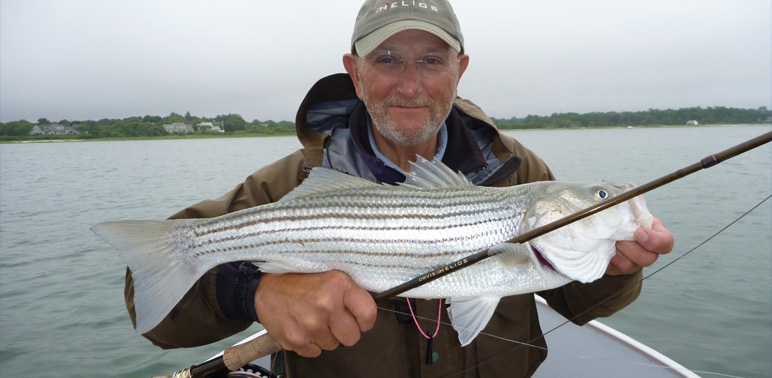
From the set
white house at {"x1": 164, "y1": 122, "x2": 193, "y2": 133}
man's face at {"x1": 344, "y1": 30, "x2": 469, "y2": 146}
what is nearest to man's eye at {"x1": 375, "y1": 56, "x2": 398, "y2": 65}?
man's face at {"x1": 344, "y1": 30, "x2": 469, "y2": 146}

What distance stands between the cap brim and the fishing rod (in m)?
1.68

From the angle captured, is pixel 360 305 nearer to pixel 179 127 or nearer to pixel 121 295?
pixel 121 295

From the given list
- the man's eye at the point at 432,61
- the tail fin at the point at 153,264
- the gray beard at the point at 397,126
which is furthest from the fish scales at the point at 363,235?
the man's eye at the point at 432,61

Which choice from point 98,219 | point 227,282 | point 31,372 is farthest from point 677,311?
point 98,219

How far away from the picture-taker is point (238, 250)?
242 centimetres

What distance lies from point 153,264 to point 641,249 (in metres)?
2.64

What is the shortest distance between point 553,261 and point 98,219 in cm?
1705

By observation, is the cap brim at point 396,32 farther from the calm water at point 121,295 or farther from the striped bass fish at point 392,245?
the calm water at point 121,295

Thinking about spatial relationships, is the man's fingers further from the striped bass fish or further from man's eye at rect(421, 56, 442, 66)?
man's eye at rect(421, 56, 442, 66)

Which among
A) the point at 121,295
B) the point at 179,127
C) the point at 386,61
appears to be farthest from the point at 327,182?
the point at 179,127

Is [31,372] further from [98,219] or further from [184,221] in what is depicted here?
[98,219]

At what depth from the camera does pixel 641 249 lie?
7.59 ft

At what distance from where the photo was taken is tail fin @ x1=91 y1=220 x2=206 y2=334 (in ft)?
7.69

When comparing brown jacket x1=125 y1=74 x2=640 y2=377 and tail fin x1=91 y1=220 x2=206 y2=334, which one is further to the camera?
brown jacket x1=125 y1=74 x2=640 y2=377
